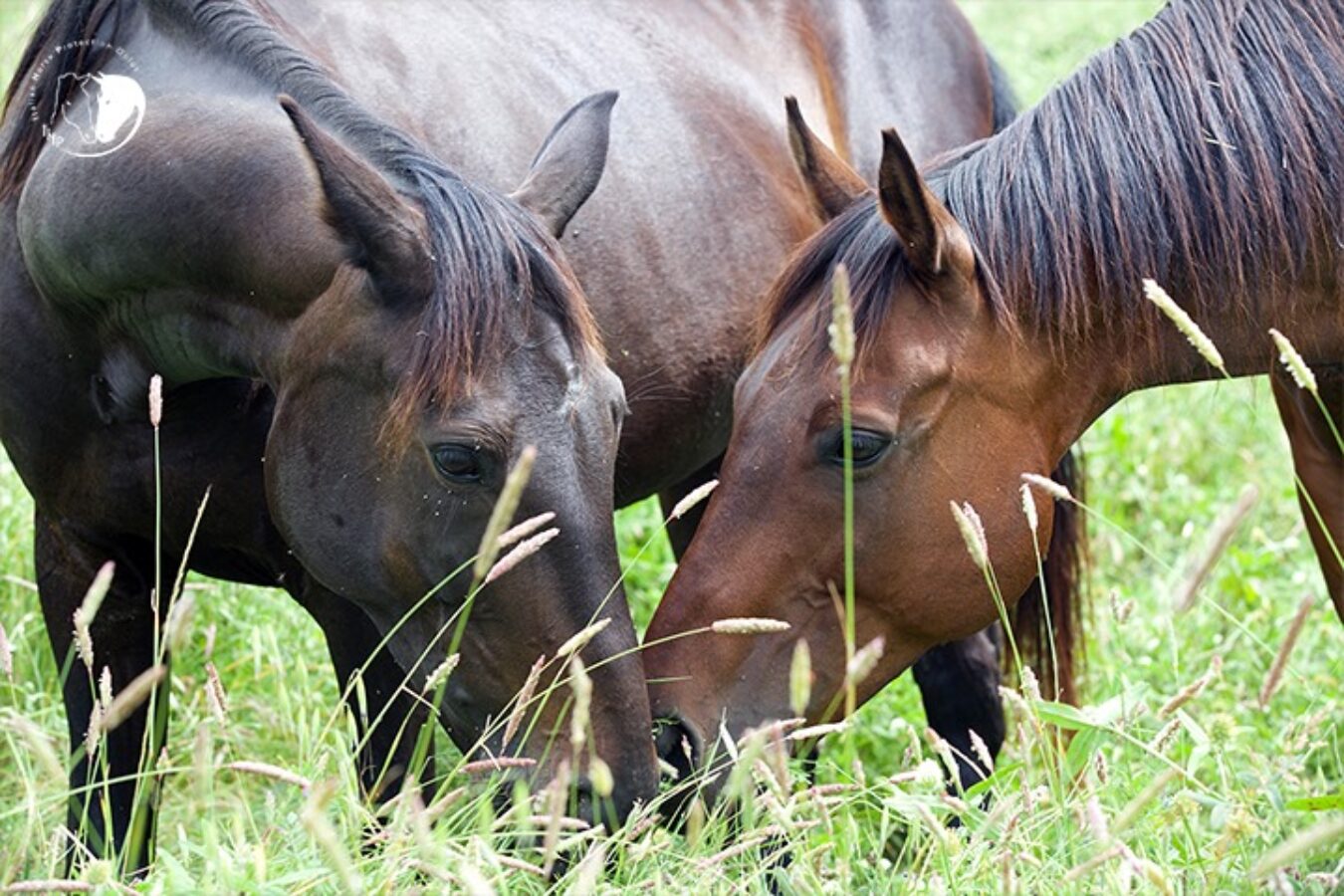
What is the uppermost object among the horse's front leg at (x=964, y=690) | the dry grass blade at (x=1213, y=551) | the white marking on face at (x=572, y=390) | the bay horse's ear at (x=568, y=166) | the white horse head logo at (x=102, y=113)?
the white horse head logo at (x=102, y=113)

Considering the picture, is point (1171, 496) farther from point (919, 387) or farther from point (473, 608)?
point (473, 608)

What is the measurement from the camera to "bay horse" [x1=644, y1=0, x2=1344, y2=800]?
3.22m

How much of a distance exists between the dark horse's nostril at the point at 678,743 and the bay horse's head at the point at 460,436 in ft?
0.54

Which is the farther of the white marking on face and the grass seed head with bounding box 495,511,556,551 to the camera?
the white marking on face

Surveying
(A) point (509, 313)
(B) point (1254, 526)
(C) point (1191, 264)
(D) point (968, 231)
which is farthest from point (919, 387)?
(B) point (1254, 526)

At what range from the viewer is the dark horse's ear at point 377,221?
9.38ft

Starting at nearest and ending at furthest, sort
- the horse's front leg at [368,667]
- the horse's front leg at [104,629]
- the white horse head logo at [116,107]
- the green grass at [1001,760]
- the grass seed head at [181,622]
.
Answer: the grass seed head at [181,622] → the green grass at [1001,760] → the white horse head logo at [116,107] → the horse's front leg at [368,667] → the horse's front leg at [104,629]

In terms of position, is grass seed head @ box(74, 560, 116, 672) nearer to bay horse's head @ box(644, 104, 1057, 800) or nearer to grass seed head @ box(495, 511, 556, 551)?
grass seed head @ box(495, 511, 556, 551)

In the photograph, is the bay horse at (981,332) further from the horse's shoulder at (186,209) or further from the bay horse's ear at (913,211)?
the horse's shoulder at (186,209)

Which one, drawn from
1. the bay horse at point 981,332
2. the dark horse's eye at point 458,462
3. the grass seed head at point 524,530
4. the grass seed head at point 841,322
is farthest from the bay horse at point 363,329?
the grass seed head at point 841,322

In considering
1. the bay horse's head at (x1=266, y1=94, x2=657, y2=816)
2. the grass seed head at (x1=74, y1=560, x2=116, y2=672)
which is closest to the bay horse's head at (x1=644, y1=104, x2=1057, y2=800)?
the bay horse's head at (x1=266, y1=94, x2=657, y2=816)

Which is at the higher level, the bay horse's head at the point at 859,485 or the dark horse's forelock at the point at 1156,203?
the dark horse's forelock at the point at 1156,203

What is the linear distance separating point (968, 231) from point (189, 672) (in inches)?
103

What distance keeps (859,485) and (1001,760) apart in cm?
201
